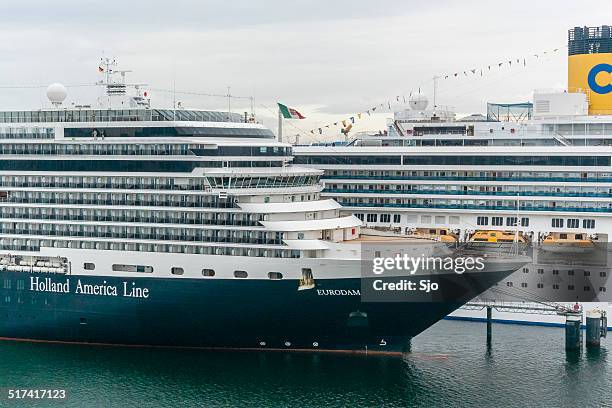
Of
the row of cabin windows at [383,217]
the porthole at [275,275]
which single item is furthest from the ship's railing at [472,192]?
the porthole at [275,275]

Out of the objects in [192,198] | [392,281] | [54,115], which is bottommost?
[392,281]

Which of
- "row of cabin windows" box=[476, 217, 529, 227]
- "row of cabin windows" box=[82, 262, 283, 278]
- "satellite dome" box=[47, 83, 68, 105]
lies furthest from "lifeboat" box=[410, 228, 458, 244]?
"satellite dome" box=[47, 83, 68, 105]

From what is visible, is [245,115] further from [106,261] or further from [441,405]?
[441,405]

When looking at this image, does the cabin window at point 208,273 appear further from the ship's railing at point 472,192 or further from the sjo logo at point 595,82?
the sjo logo at point 595,82

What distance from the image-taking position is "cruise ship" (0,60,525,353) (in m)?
38.4

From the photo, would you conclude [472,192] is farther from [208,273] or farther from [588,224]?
[208,273]

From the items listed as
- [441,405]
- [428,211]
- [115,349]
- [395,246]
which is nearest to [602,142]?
[428,211]

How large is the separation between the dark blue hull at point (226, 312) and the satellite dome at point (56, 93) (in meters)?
8.16

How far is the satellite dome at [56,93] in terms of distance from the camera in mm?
43594

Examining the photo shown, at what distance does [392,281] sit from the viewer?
38.4 m

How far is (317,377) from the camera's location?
37.6 metres

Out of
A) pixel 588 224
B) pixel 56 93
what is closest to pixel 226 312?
pixel 56 93

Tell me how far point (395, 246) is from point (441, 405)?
7.04 meters

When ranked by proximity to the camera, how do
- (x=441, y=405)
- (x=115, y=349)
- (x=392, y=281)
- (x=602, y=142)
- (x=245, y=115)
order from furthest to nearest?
(x=602, y=142)
(x=245, y=115)
(x=115, y=349)
(x=392, y=281)
(x=441, y=405)
